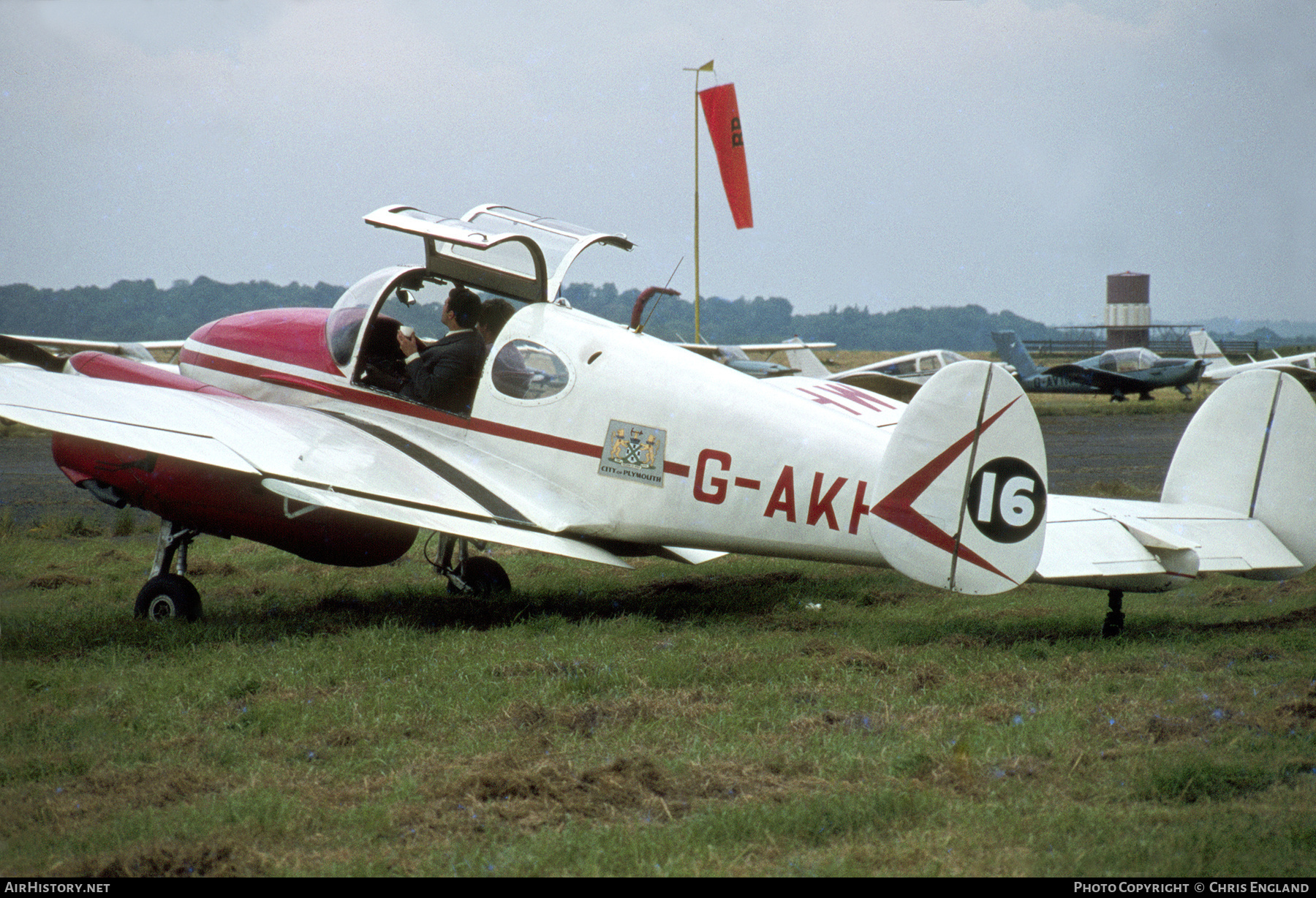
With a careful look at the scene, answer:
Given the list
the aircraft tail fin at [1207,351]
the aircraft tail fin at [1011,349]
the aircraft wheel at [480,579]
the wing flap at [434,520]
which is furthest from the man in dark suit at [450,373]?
the aircraft tail fin at [1207,351]

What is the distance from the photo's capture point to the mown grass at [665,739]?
321 centimetres

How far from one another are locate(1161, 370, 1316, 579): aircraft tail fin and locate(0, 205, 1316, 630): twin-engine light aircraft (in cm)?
1

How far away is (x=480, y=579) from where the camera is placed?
807 cm

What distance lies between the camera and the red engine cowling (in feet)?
22.2

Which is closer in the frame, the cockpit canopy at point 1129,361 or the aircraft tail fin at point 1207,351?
the cockpit canopy at point 1129,361

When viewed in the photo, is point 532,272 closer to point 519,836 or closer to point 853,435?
point 853,435

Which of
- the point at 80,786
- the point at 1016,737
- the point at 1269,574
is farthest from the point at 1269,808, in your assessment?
the point at 80,786

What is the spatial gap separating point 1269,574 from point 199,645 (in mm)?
6418

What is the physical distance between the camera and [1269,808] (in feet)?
11.2

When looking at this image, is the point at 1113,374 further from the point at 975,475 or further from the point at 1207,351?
the point at 975,475

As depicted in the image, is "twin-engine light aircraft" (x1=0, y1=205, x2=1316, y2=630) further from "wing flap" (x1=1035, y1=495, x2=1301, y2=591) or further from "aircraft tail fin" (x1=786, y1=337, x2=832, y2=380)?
"aircraft tail fin" (x1=786, y1=337, x2=832, y2=380)

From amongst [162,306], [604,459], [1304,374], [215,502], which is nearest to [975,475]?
[604,459]

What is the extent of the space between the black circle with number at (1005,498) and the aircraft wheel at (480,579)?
3995mm

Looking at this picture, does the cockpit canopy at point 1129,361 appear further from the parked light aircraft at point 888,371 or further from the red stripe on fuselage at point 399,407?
the red stripe on fuselage at point 399,407
